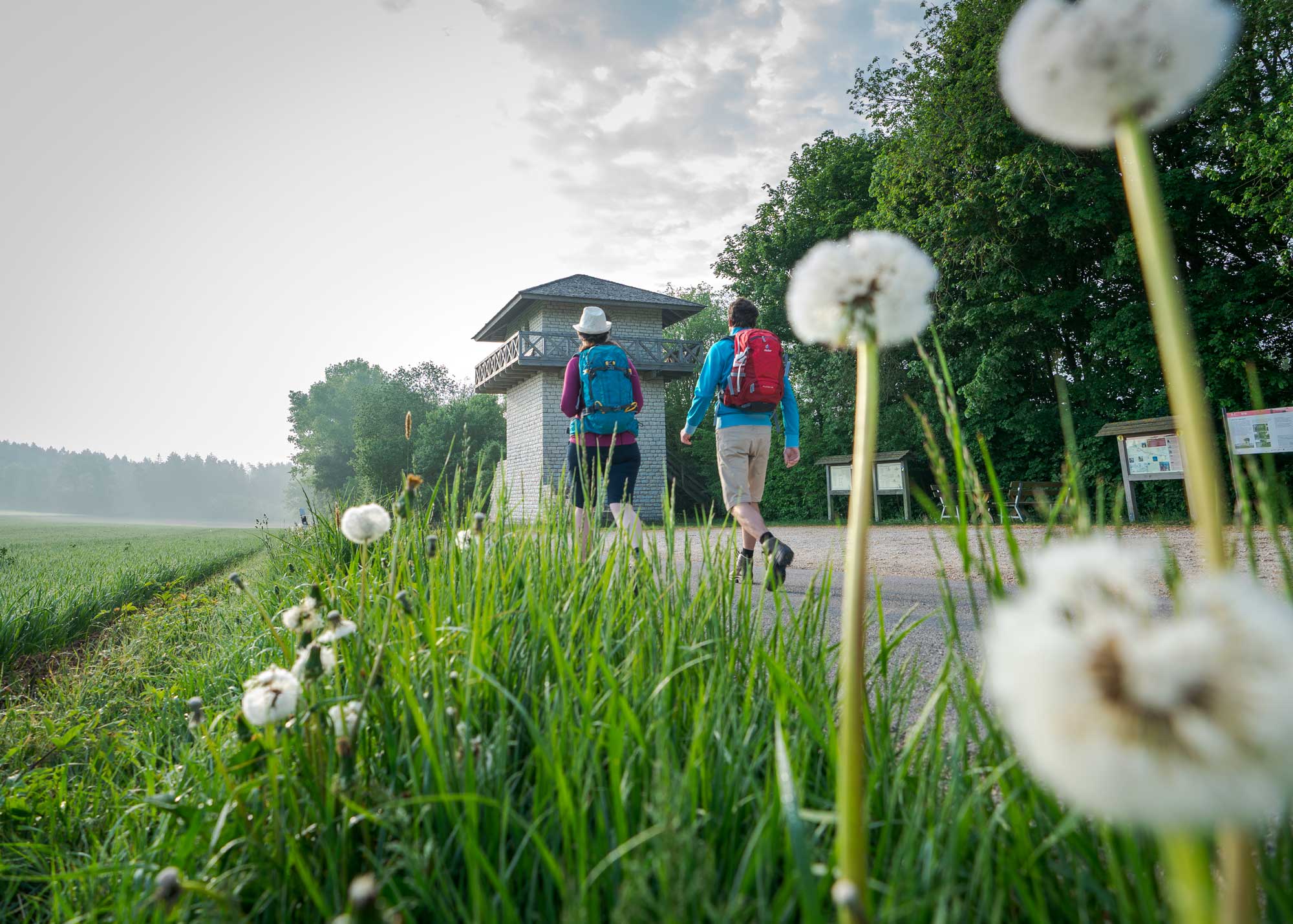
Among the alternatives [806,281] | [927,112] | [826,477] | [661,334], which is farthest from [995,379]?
[806,281]

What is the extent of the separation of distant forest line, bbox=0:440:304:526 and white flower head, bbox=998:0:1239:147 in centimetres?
9850

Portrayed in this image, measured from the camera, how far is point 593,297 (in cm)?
2353

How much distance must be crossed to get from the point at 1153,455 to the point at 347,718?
45.9ft

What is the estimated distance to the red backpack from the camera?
16.0ft

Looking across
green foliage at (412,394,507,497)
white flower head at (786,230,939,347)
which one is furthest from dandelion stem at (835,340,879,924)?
green foliage at (412,394,507,497)

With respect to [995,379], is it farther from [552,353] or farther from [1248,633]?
[1248,633]

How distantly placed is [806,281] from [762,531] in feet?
13.1

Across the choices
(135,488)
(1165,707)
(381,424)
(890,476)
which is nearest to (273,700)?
(1165,707)

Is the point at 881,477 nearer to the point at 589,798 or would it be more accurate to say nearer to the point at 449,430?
the point at 589,798

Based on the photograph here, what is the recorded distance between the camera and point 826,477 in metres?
18.7

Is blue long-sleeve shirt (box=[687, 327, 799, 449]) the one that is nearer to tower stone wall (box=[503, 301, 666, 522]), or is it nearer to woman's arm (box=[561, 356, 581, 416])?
woman's arm (box=[561, 356, 581, 416])

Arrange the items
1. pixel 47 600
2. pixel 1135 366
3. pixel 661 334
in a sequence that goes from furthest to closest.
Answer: pixel 661 334, pixel 1135 366, pixel 47 600

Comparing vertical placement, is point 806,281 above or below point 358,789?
above

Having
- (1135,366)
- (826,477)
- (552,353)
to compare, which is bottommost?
(826,477)
